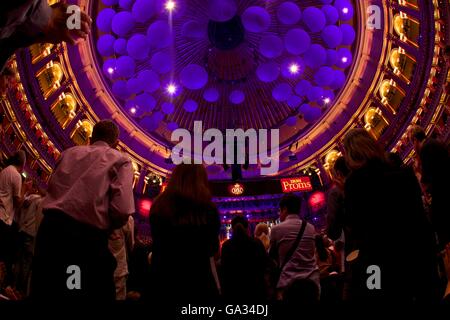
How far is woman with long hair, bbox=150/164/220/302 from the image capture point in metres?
3.18

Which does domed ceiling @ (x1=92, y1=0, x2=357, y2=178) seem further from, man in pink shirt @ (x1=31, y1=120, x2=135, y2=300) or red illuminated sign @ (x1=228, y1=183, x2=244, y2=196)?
man in pink shirt @ (x1=31, y1=120, x2=135, y2=300)

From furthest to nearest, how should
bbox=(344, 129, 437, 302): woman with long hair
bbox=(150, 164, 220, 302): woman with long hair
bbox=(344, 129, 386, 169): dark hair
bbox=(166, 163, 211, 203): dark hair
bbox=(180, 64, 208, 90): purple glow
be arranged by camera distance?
bbox=(180, 64, 208, 90): purple glow, bbox=(166, 163, 211, 203): dark hair, bbox=(344, 129, 386, 169): dark hair, bbox=(150, 164, 220, 302): woman with long hair, bbox=(344, 129, 437, 302): woman with long hair

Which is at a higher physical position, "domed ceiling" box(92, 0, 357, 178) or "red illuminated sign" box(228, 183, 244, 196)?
"domed ceiling" box(92, 0, 357, 178)

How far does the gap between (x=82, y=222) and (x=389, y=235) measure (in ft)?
6.88

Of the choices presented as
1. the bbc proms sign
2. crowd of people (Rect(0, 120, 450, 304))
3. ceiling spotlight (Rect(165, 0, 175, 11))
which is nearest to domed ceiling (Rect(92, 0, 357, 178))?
ceiling spotlight (Rect(165, 0, 175, 11))

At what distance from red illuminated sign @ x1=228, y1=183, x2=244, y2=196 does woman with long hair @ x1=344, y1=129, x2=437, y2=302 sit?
48.4 ft

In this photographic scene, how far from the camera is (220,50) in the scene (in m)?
14.0

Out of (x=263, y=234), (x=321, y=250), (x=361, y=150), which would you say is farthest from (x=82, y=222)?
(x=321, y=250)

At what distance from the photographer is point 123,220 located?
129 inches

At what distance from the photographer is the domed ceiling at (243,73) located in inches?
390

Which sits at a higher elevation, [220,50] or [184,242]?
[220,50]

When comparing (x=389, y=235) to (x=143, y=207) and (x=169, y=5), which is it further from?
(x=143, y=207)

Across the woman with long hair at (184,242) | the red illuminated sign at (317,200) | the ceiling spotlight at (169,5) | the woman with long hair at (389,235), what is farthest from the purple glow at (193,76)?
the red illuminated sign at (317,200)

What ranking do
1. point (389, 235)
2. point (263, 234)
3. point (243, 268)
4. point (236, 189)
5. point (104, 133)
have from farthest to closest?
point (236, 189) < point (263, 234) < point (243, 268) < point (104, 133) < point (389, 235)
